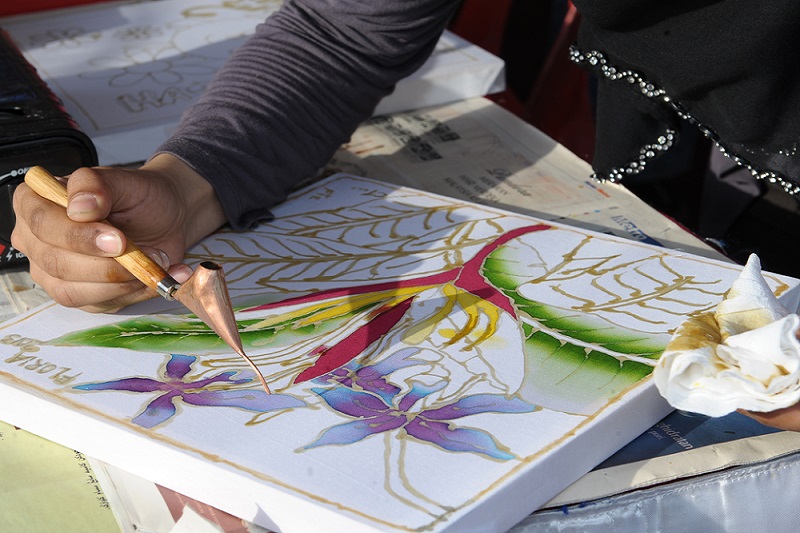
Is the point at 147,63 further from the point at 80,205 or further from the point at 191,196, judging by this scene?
the point at 80,205

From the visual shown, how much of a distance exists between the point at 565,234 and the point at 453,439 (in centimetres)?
28

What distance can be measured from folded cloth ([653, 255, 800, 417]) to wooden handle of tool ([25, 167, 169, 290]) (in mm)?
328

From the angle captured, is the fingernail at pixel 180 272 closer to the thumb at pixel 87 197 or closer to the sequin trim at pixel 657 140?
the thumb at pixel 87 197

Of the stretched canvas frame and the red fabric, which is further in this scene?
the red fabric

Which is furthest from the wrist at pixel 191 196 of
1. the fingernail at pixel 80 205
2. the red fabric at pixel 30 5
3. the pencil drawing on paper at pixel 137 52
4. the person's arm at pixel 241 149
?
the red fabric at pixel 30 5

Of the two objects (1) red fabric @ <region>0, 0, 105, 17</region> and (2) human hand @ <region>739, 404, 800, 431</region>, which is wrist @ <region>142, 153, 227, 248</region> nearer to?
(2) human hand @ <region>739, 404, 800, 431</region>

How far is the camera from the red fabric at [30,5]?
1283 mm

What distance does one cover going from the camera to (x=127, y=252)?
58 centimetres

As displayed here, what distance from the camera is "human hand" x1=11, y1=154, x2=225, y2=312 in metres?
0.60

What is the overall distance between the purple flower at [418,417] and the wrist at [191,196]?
0.27 metres

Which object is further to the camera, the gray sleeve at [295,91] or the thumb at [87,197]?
the gray sleeve at [295,91]

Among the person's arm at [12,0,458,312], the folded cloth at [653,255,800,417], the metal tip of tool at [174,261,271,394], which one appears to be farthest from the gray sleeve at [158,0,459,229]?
the folded cloth at [653,255,800,417]

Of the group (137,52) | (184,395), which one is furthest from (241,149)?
(137,52)

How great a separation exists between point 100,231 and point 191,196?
→ 5.8 inches
